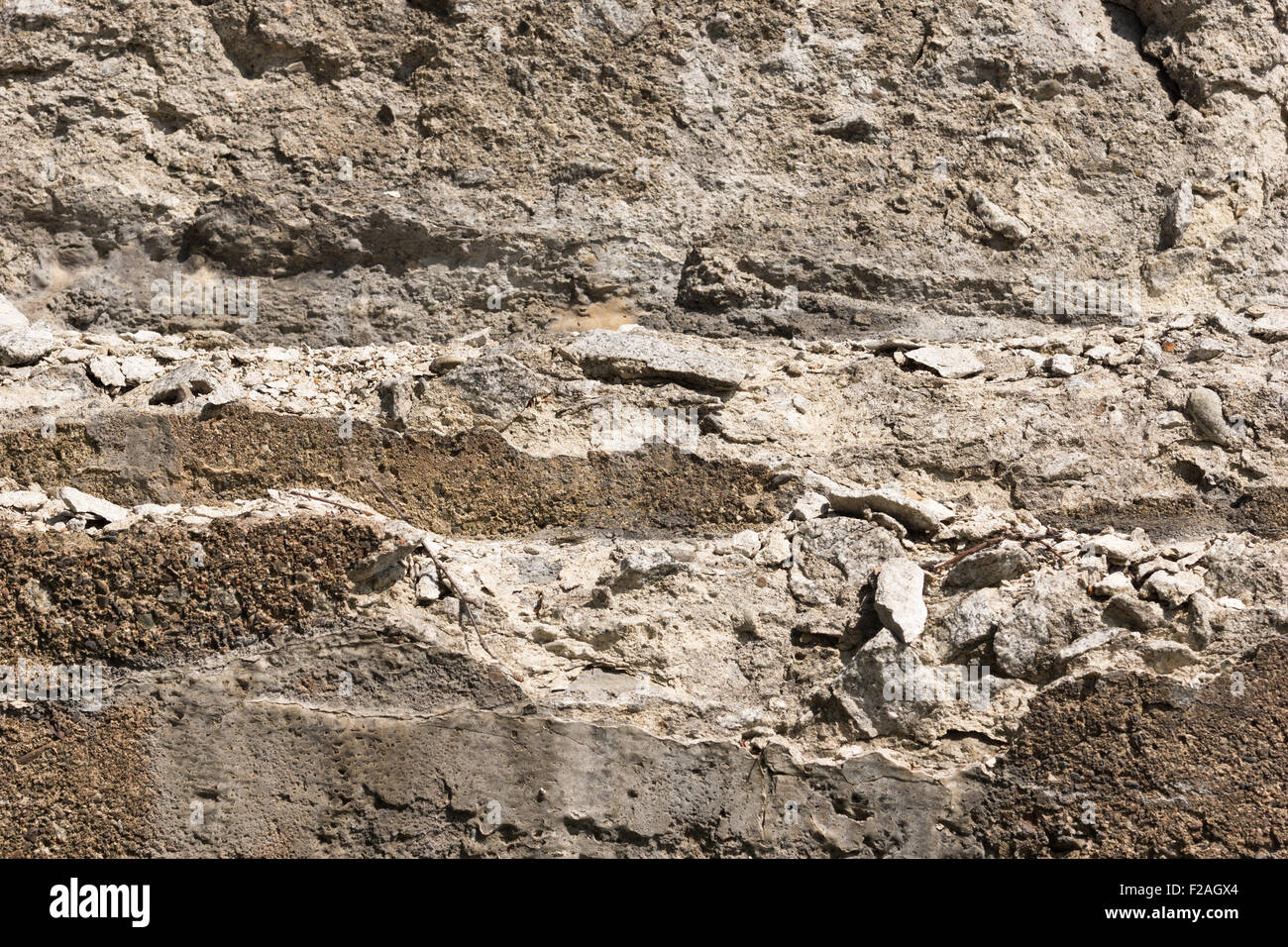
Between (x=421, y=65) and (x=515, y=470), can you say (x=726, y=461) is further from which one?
(x=421, y=65)

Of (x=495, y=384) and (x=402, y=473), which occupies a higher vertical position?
(x=495, y=384)

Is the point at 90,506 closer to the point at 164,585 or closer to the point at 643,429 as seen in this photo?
the point at 164,585

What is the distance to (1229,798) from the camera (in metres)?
3.56

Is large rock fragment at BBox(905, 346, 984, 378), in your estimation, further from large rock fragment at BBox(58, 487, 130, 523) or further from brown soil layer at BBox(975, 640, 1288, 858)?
large rock fragment at BBox(58, 487, 130, 523)

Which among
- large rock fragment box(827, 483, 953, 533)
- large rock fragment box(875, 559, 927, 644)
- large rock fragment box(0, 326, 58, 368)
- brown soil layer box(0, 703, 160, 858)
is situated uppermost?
large rock fragment box(0, 326, 58, 368)

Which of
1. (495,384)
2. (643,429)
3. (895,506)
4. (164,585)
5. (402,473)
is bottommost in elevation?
(164,585)

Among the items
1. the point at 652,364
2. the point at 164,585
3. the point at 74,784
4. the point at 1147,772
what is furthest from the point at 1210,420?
the point at 74,784

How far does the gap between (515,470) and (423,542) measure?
49 centimetres

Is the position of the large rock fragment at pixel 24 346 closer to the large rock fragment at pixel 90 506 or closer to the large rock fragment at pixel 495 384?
the large rock fragment at pixel 90 506

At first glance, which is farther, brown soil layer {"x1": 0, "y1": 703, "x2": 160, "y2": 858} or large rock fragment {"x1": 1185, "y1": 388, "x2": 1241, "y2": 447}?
large rock fragment {"x1": 1185, "y1": 388, "x2": 1241, "y2": 447}

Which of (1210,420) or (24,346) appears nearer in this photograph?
(1210,420)

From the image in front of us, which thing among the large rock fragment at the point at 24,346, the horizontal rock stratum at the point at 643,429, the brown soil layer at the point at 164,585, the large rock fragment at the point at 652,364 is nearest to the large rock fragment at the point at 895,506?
the horizontal rock stratum at the point at 643,429

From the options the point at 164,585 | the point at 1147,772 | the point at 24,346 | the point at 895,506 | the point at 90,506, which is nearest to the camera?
the point at 1147,772

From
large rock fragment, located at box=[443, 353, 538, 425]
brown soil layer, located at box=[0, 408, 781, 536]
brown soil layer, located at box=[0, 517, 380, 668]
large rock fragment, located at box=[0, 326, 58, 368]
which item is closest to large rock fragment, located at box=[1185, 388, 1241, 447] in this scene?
brown soil layer, located at box=[0, 408, 781, 536]
